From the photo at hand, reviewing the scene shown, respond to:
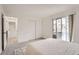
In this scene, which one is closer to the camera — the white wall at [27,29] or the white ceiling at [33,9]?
the white ceiling at [33,9]

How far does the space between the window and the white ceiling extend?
0.16 meters

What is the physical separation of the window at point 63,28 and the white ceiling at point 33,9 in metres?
0.16

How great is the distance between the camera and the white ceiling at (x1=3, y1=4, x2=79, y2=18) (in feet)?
5.38

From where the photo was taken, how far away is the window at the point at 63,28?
68.1 inches

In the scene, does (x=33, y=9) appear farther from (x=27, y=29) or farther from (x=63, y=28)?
(x=63, y=28)

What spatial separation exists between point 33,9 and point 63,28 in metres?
0.56

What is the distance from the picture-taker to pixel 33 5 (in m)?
1.64

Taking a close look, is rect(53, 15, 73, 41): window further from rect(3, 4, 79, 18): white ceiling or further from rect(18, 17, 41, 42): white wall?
rect(18, 17, 41, 42): white wall

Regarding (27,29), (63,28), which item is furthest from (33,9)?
(63,28)

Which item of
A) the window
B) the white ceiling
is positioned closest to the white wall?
the white ceiling

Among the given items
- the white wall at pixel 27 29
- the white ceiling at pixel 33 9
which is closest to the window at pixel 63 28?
the white ceiling at pixel 33 9

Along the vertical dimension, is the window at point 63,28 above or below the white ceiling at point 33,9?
below

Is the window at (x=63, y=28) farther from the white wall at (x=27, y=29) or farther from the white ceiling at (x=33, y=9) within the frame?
the white wall at (x=27, y=29)
